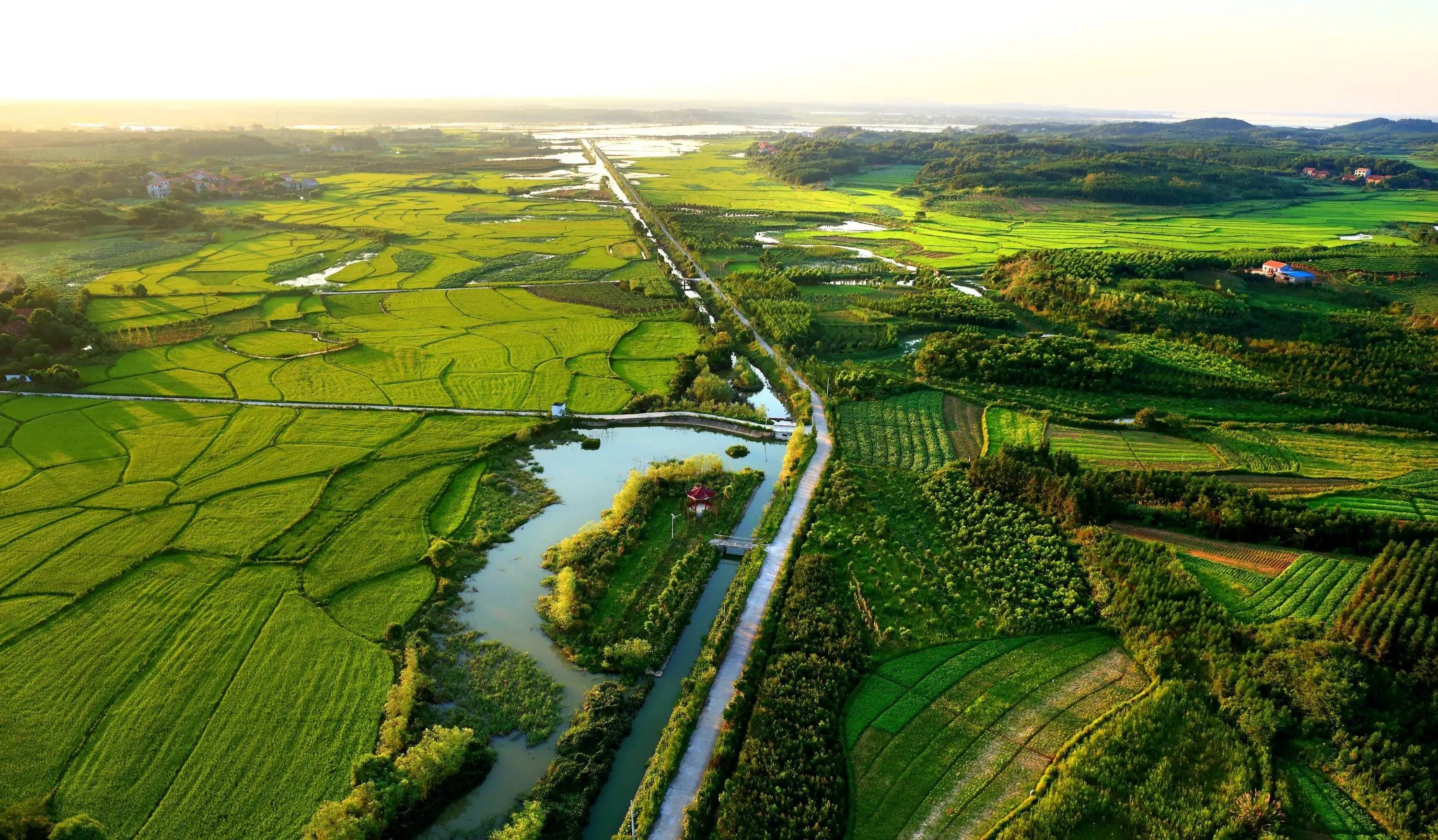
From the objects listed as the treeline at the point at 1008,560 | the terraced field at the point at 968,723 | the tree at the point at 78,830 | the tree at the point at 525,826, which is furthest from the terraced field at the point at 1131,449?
the tree at the point at 78,830

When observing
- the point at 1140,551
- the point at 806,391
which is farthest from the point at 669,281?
the point at 1140,551

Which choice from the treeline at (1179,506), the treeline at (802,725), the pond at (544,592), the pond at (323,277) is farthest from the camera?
the pond at (323,277)

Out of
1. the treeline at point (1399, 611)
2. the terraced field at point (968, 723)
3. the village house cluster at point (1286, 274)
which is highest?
the village house cluster at point (1286, 274)

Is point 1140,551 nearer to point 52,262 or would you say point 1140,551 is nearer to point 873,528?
point 873,528

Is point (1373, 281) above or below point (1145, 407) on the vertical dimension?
above

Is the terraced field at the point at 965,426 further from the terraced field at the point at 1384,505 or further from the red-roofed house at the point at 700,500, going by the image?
the terraced field at the point at 1384,505

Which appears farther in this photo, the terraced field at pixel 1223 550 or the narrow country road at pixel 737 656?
the terraced field at pixel 1223 550

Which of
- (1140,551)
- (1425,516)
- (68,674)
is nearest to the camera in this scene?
(68,674)
